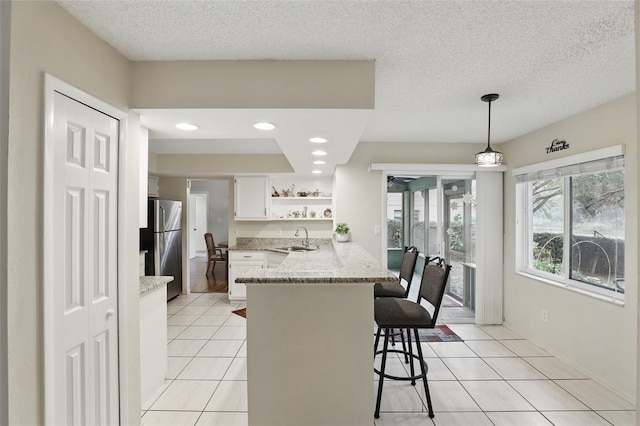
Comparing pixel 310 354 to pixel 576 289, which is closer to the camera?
pixel 310 354

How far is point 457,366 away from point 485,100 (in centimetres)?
238

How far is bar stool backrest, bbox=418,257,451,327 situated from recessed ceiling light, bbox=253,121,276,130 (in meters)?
1.54

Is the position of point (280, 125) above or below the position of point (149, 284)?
above

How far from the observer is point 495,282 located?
13.3ft

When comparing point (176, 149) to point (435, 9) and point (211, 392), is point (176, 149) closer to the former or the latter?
point (211, 392)

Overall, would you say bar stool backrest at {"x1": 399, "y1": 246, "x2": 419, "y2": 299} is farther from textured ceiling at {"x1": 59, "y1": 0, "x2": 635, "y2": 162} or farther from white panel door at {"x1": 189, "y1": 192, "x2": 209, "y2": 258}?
white panel door at {"x1": 189, "y1": 192, "x2": 209, "y2": 258}

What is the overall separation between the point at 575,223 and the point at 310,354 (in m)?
2.86

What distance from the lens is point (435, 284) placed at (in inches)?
88.1

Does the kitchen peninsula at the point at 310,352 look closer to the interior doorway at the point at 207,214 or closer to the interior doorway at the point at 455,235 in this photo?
the interior doorway at the point at 455,235

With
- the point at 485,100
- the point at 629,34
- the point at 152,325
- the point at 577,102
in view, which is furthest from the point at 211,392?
the point at 577,102

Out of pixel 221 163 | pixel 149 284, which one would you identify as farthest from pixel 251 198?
pixel 149 284

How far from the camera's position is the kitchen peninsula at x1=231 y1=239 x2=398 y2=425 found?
6.59 ft

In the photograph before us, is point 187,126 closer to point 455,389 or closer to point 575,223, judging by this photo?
point 455,389

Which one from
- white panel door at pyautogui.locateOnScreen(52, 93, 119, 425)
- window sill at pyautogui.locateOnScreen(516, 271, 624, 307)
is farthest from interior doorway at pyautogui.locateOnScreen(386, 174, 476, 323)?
white panel door at pyautogui.locateOnScreen(52, 93, 119, 425)
